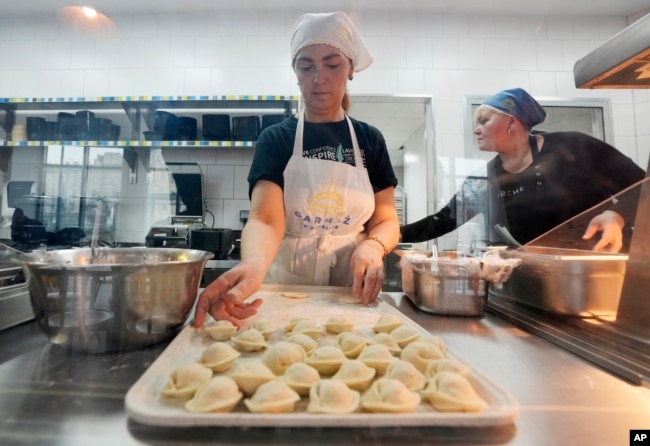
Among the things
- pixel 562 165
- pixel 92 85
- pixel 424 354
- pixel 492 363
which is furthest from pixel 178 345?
pixel 92 85

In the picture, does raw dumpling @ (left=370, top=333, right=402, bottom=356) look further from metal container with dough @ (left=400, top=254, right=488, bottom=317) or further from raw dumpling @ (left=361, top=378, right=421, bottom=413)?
metal container with dough @ (left=400, top=254, right=488, bottom=317)

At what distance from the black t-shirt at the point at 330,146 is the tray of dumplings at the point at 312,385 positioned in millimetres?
682

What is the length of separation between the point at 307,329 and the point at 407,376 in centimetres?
24

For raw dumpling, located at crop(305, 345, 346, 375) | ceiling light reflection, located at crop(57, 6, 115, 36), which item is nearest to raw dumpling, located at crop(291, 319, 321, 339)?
raw dumpling, located at crop(305, 345, 346, 375)

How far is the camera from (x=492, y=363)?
1.78 ft

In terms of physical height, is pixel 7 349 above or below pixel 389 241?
below

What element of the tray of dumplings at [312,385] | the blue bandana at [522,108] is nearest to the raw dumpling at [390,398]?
the tray of dumplings at [312,385]

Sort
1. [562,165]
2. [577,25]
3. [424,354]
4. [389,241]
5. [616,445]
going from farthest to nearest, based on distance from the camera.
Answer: [577,25] < [562,165] < [389,241] < [424,354] < [616,445]

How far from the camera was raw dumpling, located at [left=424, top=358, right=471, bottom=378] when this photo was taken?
0.46m

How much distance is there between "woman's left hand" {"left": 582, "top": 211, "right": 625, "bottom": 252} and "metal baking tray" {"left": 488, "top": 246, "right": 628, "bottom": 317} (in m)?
0.02

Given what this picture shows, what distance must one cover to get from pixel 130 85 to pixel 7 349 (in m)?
2.66

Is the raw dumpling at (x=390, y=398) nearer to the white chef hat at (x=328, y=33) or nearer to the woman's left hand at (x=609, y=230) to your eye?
the woman's left hand at (x=609, y=230)

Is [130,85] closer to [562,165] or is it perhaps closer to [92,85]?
[92,85]

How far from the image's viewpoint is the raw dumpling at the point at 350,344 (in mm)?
558
